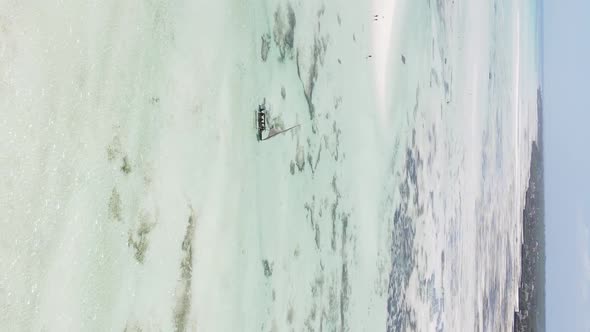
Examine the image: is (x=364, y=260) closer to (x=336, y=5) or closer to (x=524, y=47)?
(x=336, y=5)

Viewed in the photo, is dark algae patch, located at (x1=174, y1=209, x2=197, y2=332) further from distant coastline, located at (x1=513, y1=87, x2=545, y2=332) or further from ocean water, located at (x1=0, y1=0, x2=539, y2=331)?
distant coastline, located at (x1=513, y1=87, x2=545, y2=332)

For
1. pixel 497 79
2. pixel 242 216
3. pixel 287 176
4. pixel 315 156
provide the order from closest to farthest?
pixel 242 216
pixel 287 176
pixel 315 156
pixel 497 79

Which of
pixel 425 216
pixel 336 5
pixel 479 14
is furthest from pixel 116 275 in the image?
pixel 479 14

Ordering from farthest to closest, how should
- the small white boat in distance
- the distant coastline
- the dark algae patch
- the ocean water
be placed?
the distant coastline < the small white boat in distance < the dark algae patch < the ocean water

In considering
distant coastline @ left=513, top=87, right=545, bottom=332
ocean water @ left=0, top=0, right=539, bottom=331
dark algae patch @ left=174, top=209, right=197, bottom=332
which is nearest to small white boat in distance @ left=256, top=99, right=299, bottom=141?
ocean water @ left=0, top=0, right=539, bottom=331

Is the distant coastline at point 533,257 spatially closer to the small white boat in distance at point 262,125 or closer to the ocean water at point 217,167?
the ocean water at point 217,167

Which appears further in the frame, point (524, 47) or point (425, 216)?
point (524, 47)
